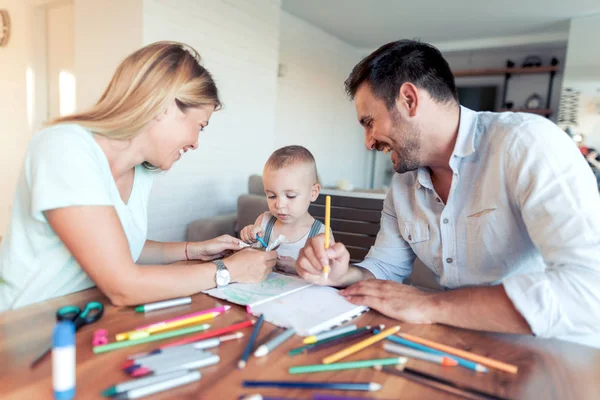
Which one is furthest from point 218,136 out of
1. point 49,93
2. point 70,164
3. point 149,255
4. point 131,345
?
point 131,345

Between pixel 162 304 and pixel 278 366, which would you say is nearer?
pixel 278 366

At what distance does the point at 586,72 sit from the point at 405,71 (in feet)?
18.4

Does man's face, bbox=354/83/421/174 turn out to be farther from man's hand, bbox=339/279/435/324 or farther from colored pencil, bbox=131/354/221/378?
colored pencil, bbox=131/354/221/378

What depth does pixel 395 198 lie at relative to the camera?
1.39m

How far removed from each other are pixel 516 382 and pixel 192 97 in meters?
1.01

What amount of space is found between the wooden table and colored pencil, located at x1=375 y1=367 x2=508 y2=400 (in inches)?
0.5

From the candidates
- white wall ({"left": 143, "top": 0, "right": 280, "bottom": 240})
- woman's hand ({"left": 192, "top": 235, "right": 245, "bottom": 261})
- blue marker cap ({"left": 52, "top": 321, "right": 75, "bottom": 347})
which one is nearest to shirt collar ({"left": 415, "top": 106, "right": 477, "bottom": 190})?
woman's hand ({"left": 192, "top": 235, "right": 245, "bottom": 261})

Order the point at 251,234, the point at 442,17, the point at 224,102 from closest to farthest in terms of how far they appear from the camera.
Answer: the point at 251,234 → the point at 224,102 → the point at 442,17

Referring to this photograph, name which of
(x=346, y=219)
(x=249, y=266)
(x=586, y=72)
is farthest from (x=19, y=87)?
(x=586, y=72)

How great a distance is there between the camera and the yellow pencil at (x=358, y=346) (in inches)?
27.5

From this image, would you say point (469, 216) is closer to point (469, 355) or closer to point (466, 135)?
point (466, 135)

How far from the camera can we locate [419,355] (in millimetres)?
725

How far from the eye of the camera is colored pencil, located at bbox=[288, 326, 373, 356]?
727 mm

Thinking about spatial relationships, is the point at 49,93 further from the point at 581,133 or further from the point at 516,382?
the point at 581,133
